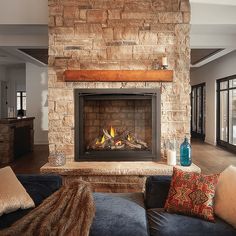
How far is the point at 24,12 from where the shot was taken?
4.55m

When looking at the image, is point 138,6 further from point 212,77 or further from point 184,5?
point 212,77

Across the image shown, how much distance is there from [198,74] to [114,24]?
6912 millimetres

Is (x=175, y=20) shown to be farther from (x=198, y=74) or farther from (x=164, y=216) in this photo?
(x=198, y=74)

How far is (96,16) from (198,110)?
7658mm

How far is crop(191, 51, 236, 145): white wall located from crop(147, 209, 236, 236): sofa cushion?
5.98m

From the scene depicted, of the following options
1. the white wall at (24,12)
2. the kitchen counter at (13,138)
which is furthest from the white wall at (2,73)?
the white wall at (24,12)

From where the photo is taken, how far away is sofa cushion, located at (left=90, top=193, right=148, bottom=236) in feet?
6.14

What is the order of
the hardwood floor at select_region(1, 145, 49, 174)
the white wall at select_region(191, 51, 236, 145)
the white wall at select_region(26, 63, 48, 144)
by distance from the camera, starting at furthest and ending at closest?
the white wall at select_region(26, 63, 48, 144) → the white wall at select_region(191, 51, 236, 145) → the hardwood floor at select_region(1, 145, 49, 174)

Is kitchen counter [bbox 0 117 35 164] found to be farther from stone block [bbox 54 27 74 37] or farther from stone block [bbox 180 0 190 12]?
stone block [bbox 180 0 190 12]

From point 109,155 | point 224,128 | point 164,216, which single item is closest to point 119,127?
point 109,155

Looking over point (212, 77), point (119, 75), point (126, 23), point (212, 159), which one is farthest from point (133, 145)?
point (212, 77)

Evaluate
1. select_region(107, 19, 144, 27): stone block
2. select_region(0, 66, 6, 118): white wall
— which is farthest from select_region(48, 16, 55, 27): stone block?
select_region(0, 66, 6, 118): white wall

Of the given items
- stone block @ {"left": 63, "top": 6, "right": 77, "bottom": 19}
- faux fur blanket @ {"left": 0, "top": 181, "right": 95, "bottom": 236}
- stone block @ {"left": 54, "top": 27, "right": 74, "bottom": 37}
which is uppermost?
stone block @ {"left": 63, "top": 6, "right": 77, "bottom": 19}

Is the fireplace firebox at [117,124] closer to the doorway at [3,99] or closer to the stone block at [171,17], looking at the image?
the stone block at [171,17]
